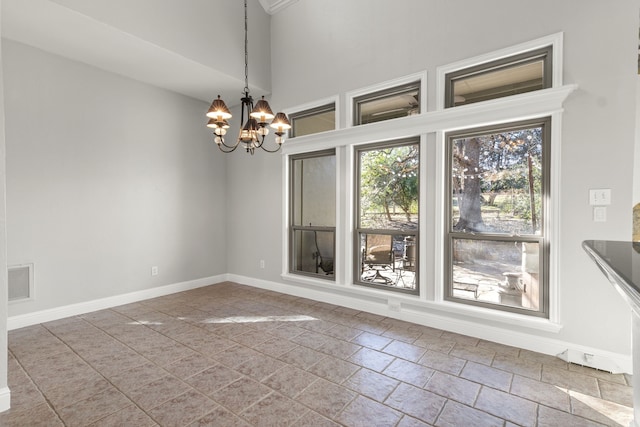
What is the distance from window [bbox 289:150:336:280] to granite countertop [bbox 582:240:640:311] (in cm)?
303

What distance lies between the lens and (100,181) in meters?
4.02

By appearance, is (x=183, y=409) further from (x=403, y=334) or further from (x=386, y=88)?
(x=386, y=88)

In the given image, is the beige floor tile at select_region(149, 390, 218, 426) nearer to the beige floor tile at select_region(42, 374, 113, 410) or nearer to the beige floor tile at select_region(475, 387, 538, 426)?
the beige floor tile at select_region(42, 374, 113, 410)

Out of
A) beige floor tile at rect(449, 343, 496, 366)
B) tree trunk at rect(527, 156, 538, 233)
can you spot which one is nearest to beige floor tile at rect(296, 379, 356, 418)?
beige floor tile at rect(449, 343, 496, 366)

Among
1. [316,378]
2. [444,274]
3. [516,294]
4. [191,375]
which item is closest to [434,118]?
[444,274]

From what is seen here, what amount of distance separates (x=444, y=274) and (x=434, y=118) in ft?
5.55

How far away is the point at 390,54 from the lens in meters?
3.64

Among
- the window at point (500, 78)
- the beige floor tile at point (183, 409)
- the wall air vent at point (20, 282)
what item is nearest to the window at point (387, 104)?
the window at point (500, 78)

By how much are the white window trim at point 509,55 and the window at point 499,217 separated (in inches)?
15.6

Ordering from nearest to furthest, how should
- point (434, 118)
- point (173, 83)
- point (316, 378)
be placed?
point (316, 378) < point (434, 118) < point (173, 83)

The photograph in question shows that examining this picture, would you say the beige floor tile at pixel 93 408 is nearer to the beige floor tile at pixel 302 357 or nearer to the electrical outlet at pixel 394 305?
the beige floor tile at pixel 302 357

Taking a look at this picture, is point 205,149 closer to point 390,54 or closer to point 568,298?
point 390,54

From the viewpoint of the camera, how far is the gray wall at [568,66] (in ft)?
8.18

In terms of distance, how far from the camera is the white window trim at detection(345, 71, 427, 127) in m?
3.42
